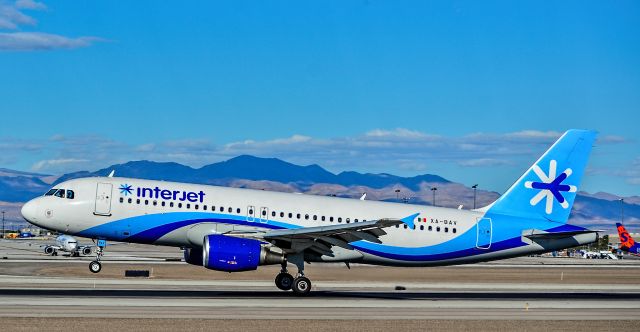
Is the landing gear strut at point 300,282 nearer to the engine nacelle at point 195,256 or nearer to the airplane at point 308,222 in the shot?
the airplane at point 308,222

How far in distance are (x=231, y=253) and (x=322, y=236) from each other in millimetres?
4064

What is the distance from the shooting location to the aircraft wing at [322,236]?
131ft

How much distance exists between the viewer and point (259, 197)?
4356 centimetres

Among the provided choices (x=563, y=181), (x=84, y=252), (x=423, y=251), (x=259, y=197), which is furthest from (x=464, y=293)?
(x=84, y=252)

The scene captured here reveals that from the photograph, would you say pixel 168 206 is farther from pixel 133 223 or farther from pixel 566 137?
pixel 566 137

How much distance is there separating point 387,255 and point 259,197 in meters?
6.60

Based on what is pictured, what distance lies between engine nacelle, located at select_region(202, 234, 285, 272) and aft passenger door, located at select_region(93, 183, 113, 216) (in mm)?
5148

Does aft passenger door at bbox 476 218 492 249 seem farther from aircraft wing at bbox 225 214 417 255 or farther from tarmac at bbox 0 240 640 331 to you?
aircraft wing at bbox 225 214 417 255

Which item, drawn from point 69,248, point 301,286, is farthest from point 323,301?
point 69,248

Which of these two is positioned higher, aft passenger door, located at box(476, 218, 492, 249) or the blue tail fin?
the blue tail fin

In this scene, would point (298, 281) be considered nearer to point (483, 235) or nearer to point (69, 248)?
point (483, 235)

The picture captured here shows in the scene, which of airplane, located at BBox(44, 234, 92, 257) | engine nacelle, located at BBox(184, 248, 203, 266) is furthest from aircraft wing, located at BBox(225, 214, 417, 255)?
airplane, located at BBox(44, 234, 92, 257)

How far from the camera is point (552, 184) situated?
47.6 meters

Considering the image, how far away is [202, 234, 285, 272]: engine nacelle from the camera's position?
128 feet
